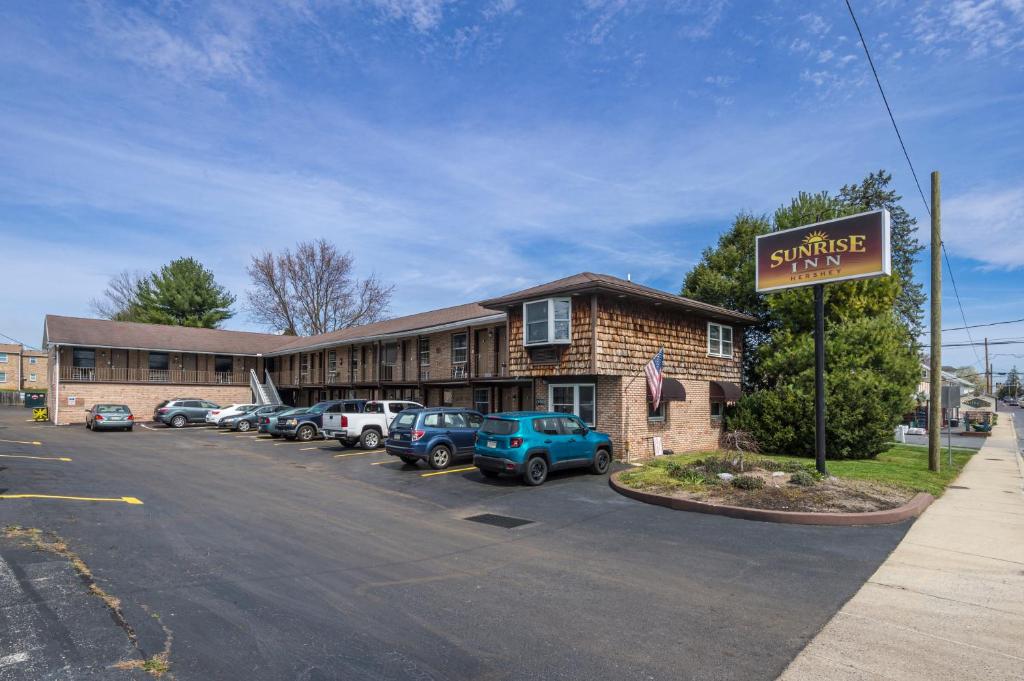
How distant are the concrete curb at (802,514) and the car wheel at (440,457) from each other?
6.70 m

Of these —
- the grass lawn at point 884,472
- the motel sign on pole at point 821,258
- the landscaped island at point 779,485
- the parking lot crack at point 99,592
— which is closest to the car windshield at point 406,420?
the landscaped island at point 779,485

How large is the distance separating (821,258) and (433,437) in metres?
11.0

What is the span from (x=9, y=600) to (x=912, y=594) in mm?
9241

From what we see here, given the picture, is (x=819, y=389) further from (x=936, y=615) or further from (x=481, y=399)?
(x=481, y=399)

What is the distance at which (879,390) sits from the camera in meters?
20.9

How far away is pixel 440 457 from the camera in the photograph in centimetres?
1675

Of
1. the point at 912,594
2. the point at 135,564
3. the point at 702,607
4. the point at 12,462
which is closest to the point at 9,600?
the point at 135,564

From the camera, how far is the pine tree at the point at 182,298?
185 ft

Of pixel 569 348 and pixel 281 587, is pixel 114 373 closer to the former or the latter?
pixel 569 348

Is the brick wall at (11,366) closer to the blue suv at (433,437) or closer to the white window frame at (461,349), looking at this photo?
the white window frame at (461,349)

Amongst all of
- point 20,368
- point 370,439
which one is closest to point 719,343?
point 370,439

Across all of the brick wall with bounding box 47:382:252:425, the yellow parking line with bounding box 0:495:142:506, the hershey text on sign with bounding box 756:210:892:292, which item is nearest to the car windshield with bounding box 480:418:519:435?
the yellow parking line with bounding box 0:495:142:506

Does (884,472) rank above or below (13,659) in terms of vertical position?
below

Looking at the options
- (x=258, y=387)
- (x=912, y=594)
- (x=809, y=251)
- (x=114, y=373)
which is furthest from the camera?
(x=258, y=387)
